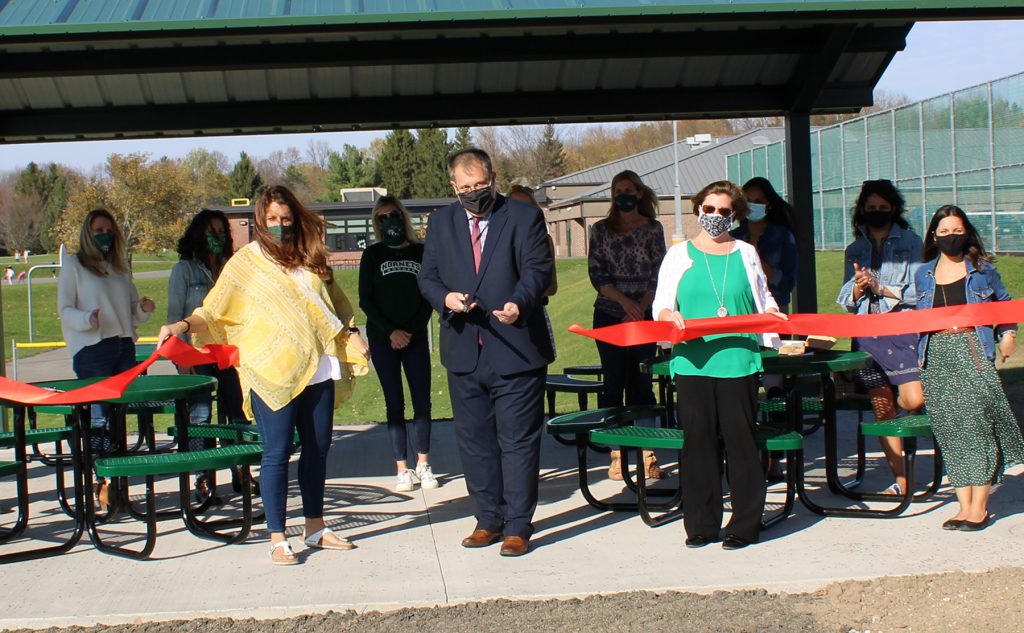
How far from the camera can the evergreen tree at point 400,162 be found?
8431cm

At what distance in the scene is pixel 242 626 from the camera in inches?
192

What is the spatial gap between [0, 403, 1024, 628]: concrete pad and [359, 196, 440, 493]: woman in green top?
0.60m

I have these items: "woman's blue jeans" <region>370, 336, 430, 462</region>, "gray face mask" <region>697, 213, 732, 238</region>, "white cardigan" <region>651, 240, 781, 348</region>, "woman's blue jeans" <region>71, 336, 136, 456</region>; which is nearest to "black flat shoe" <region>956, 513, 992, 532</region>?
"white cardigan" <region>651, 240, 781, 348</region>

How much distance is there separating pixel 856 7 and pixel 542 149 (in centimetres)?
9686

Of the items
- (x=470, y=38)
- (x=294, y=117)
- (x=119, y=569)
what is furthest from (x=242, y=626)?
(x=294, y=117)

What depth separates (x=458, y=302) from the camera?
18.9 ft

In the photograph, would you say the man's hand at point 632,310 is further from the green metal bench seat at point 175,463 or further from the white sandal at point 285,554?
the white sandal at point 285,554

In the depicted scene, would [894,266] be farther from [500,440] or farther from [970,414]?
[500,440]

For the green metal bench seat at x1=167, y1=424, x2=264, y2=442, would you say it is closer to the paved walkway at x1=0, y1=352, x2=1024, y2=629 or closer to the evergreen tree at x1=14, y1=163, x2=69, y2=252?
the paved walkway at x1=0, y1=352, x2=1024, y2=629

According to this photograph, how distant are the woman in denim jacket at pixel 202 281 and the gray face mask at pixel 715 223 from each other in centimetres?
344

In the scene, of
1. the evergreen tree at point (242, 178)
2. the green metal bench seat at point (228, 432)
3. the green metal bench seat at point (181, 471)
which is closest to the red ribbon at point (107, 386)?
the green metal bench seat at point (181, 471)

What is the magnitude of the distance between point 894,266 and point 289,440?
3.74 m

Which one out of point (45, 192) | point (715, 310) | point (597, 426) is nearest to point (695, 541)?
point (597, 426)

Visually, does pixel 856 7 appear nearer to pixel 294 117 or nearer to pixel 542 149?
pixel 294 117
